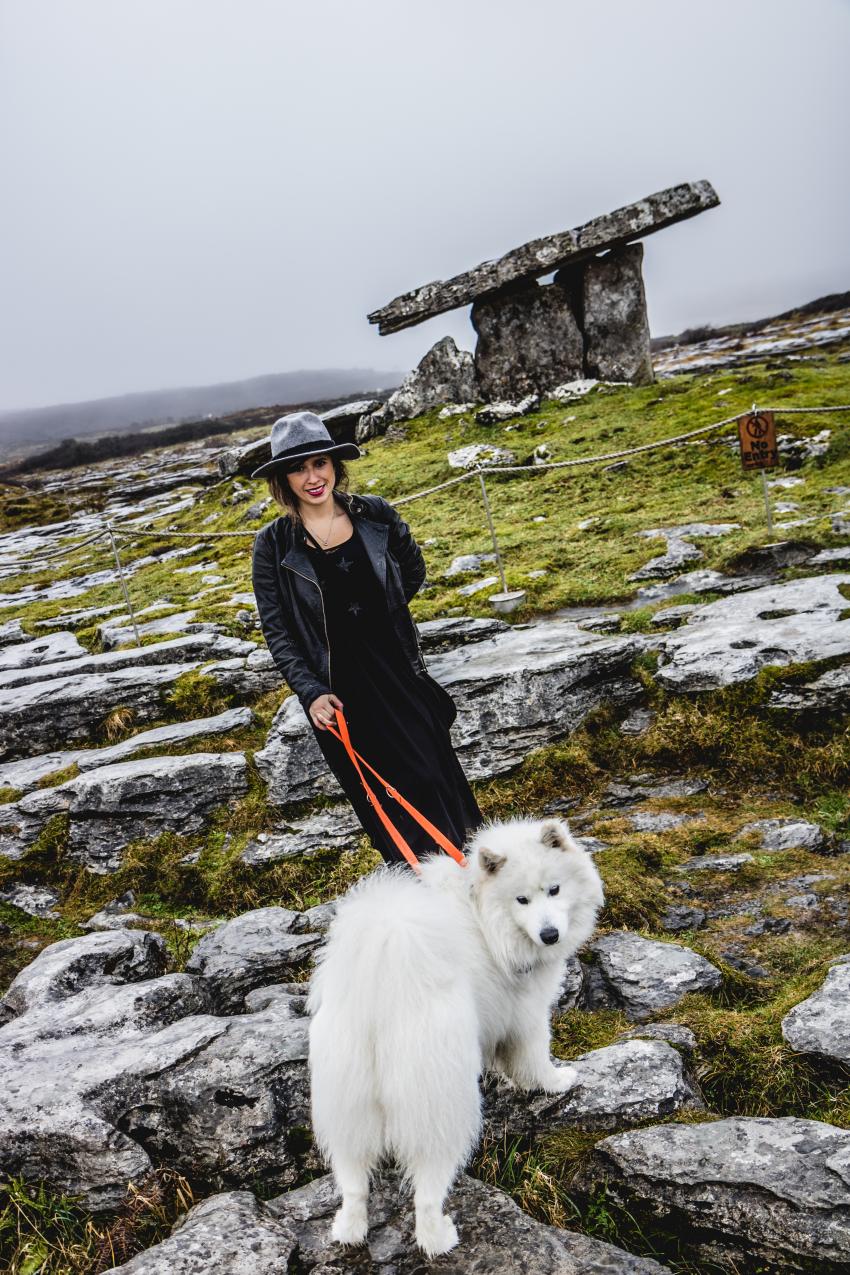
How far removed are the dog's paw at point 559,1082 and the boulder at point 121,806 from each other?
4286mm

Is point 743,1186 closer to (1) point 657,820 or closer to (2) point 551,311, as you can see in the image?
(1) point 657,820

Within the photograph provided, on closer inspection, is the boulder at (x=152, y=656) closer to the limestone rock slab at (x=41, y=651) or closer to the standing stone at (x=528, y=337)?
the limestone rock slab at (x=41, y=651)

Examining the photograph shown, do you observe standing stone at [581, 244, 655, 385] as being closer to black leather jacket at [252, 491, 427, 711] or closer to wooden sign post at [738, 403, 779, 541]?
wooden sign post at [738, 403, 779, 541]

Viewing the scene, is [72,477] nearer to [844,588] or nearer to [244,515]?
[244,515]

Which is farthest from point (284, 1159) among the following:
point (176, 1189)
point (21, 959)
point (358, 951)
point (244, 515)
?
point (244, 515)

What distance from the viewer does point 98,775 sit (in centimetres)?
700

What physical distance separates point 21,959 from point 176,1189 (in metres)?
3.28

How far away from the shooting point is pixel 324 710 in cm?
402

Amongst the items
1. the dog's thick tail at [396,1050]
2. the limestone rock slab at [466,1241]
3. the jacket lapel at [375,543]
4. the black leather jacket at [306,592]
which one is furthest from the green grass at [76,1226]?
the jacket lapel at [375,543]

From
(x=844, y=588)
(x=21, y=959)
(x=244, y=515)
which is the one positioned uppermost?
(x=244, y=515)

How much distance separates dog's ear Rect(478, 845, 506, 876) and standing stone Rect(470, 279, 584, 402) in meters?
17.6

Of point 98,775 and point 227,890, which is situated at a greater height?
point 98,775

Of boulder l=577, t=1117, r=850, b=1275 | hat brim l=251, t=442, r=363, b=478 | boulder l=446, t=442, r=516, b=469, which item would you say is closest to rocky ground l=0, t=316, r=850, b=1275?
boulder l=577, t=1117, r=850, b=1275

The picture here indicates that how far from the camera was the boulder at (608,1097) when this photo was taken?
124 inches
